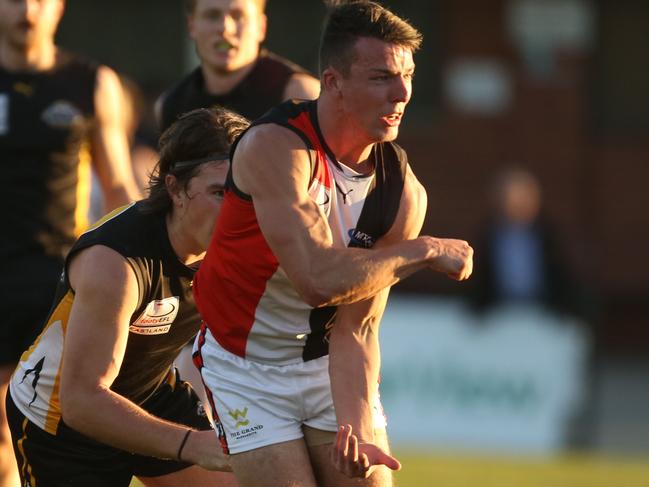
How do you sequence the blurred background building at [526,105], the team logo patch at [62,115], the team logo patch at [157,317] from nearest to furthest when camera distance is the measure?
the team logo patch at [157,317] → the team logo patch at [62,115] → the blurred background building at [526,105]

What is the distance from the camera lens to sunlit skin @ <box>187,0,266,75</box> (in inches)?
253

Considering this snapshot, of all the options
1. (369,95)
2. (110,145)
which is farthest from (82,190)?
(369,95)

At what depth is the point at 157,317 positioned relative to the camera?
5055mm

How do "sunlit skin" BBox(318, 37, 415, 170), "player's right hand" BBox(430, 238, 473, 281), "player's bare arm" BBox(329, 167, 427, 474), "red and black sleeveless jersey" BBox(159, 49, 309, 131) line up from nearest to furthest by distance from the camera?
"player's right hand" BBox(430, 238, 473, 281) → "sunlit skin" BBox(318, 37, 415, 170) → "player's bare arm" BBox(329, 167, 427, 474) → "red and black sleeveless jersey" BBox(159, 49, 309, 131)

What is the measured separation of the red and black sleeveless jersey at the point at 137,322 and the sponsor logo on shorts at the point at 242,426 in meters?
0.51

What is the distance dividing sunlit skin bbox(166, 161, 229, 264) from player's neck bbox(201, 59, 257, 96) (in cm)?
155

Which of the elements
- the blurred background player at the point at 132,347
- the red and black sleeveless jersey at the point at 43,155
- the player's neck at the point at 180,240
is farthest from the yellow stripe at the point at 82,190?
the player's neck at the point at 180,240

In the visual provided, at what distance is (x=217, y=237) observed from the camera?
477 centimetres

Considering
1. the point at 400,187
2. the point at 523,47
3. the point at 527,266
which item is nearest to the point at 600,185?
the point at 523,47

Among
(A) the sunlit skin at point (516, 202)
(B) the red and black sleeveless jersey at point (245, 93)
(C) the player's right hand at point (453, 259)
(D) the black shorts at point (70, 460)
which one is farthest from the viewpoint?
(A) the sunlit skin at point (516, 202)

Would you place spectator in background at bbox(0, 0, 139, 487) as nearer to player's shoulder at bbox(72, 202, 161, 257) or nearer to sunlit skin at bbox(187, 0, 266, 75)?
sunlit skin at bbox(187, 0, 266, 75)

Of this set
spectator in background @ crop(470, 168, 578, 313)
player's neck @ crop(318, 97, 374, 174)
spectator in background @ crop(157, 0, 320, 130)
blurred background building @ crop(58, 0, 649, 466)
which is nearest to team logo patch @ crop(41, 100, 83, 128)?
spectator in background @ crop(157, 0, 320, 130)

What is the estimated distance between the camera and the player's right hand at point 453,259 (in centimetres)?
439

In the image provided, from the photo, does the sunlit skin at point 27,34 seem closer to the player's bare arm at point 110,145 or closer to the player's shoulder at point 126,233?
the player's bare arm at point 110,145
